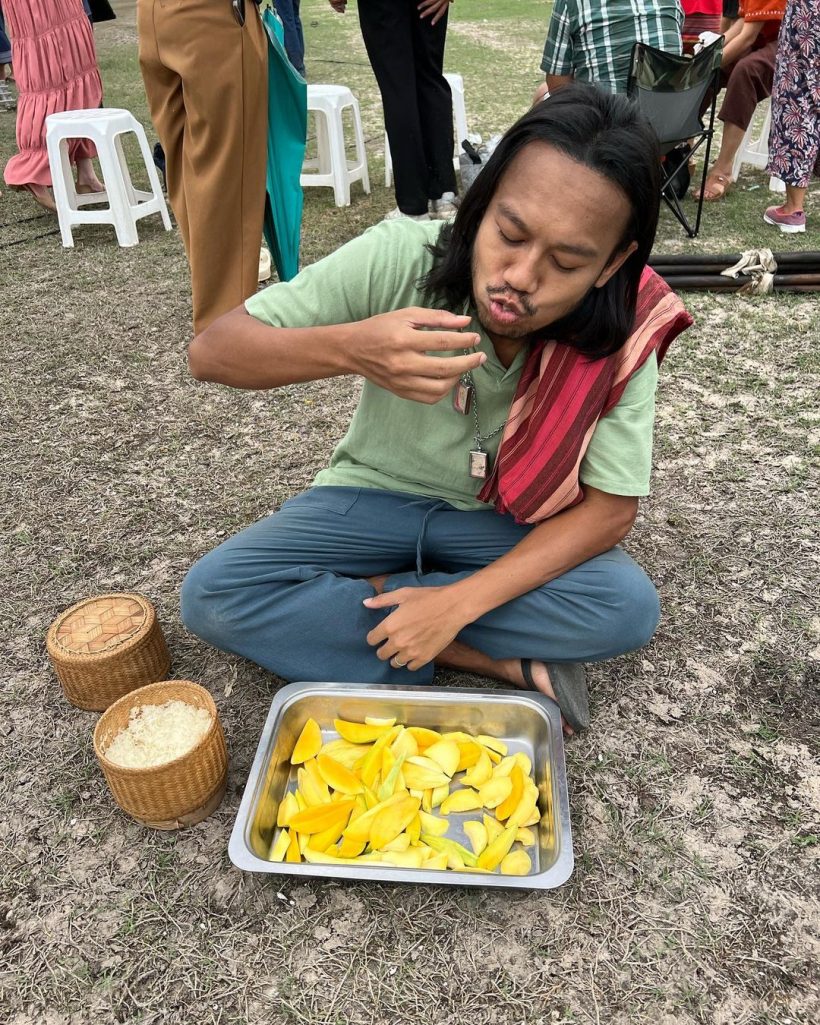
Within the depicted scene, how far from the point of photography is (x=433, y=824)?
1522mm

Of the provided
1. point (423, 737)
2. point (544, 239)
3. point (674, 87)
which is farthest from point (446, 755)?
point (674, 87)

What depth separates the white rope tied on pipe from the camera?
3.76 metres

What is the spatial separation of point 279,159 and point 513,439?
6.96ft

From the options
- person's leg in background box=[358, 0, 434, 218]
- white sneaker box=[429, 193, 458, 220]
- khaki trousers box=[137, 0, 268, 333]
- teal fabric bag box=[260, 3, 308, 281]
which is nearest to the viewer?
khaki trousers box=[137, 0, 268, 333]

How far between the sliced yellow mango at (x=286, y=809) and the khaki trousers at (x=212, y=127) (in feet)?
7.05

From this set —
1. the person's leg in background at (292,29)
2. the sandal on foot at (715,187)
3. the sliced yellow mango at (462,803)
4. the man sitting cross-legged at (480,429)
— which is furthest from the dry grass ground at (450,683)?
the person's leg in background at (292,29)

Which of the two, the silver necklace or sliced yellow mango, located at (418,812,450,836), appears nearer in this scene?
sliced yellow mango, located at (418,812,450,836)

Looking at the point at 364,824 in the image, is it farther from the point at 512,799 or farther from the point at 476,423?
the point at 476,423

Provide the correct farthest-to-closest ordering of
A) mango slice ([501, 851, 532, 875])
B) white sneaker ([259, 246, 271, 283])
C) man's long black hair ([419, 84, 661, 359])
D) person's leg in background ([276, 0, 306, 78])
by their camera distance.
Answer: person's leg in background ([276, 0, 306, 78]) → white sneaker ([259, 246, 271, 283]) → mango slice ([501, 851, 532, 875]) → man's long black hair ([419, 84, 661, 359])

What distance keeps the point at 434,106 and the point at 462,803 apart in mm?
3820

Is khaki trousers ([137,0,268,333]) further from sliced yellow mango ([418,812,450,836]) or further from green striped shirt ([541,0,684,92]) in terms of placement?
sliced yellow mango ([418,812,450,836])

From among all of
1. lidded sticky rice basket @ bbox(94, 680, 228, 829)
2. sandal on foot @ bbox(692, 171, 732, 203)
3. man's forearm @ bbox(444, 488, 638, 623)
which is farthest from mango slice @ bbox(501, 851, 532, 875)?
sandal on foot @ bbox(692, 171, 732, 203)

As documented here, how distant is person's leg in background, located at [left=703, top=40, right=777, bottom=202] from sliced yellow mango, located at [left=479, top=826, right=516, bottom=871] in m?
4.72

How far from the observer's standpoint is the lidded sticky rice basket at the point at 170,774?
1.47 meters
